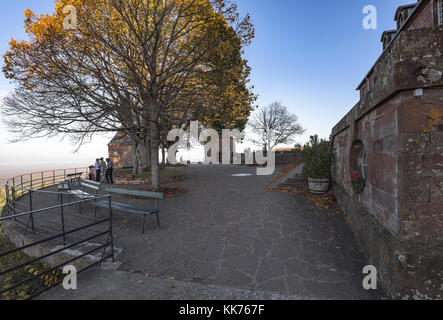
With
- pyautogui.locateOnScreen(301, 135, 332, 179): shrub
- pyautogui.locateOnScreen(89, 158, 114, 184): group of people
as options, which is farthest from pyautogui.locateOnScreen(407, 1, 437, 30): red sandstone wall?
pyautogui.locateOnScreen(89, 158, 114, 184): group of people

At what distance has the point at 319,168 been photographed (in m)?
9.09

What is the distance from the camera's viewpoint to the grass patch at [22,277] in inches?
196

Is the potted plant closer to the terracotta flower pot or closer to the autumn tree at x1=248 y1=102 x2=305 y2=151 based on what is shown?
the terracotta flower pot

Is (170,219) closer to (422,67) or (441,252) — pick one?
(441,252)

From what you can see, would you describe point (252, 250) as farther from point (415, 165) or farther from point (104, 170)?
point (104, 170)

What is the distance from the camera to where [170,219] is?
256 inches

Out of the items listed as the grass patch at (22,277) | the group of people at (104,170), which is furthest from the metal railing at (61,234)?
the group of people at (104,170)

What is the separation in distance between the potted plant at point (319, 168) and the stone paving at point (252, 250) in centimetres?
222

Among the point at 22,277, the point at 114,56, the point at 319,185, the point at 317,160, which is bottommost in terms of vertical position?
the point at 22,277

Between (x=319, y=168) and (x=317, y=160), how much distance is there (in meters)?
0.35

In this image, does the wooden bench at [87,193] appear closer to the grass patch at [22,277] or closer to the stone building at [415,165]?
the grass patch at [22,277]

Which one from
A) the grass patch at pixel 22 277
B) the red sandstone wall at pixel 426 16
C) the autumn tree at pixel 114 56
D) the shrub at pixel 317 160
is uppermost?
the red sandstone wall at pixel 426 16

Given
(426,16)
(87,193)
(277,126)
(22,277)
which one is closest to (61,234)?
(22,277)
